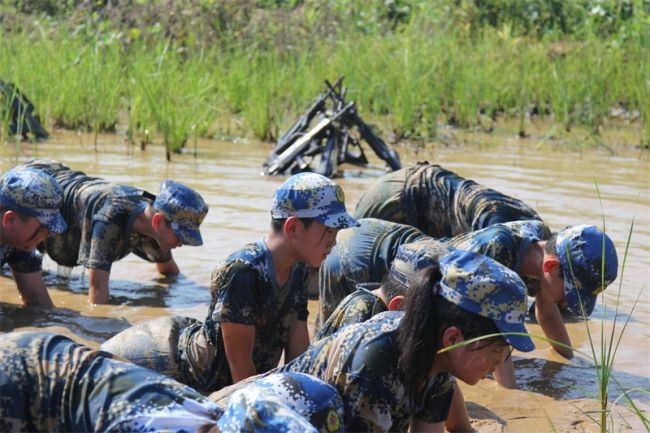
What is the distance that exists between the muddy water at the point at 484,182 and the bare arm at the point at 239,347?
2.88 ft

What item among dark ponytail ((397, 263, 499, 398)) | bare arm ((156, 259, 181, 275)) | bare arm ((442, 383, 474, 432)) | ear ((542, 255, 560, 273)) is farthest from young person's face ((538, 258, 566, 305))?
bare arm ((156, 259, 181, 275))

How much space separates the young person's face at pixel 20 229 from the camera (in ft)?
17.1

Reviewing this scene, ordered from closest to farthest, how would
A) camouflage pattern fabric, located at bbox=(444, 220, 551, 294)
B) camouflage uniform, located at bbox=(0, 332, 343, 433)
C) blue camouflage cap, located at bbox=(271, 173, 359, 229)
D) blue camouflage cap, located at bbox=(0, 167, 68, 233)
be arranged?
camouflage uniform, located at bbox=(0, 332, 343, 433)
blue camouflage cap, located at bbox=(271, 173, 359, 229)
camouflage pattern fabric, located at bbox=(444, 220, 551, 294)
blue camouflage cap, located at bbox=(0, 167, 68, 233)

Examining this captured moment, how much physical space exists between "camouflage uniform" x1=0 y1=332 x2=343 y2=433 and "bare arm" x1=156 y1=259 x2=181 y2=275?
3563 mm

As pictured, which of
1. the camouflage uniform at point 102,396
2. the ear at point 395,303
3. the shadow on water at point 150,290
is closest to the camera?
the camouflage uniform at point 102,396

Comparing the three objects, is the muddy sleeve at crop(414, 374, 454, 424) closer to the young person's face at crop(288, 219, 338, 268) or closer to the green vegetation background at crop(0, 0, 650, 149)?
the young person's face at crop(288, 219, 338, 268)

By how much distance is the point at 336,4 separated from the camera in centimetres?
1692

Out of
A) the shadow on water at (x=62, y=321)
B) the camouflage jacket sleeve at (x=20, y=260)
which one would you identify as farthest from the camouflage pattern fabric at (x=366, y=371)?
the camouflage jacket sleeve at (x=20, y=260)

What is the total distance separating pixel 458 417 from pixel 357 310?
1.76ft

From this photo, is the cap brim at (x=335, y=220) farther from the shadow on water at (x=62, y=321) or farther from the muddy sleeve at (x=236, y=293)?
the shadow on water at (x=62, y=321)

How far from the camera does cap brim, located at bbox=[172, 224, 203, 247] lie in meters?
5.54

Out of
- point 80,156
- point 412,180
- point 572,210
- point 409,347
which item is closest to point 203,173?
point 80,156

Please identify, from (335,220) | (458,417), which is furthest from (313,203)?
(458,417)

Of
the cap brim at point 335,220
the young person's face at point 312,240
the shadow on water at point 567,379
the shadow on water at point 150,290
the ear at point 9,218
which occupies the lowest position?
the shadow on water at point 567,379
